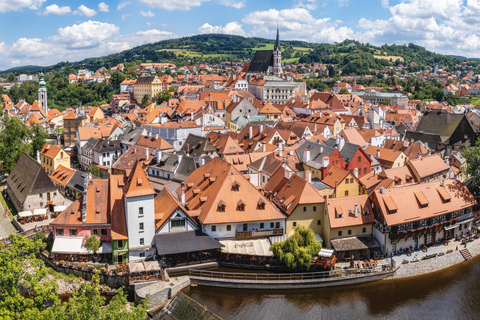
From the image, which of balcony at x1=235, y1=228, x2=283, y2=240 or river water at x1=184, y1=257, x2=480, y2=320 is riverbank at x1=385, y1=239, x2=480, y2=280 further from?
balcony at x1=235, y1=228, x2=283, y2=240

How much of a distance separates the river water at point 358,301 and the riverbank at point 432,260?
924 mm

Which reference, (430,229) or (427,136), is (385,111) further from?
(430,229)

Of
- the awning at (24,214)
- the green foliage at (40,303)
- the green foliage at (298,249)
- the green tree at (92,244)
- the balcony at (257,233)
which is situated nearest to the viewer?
the green foliage at (40,303)

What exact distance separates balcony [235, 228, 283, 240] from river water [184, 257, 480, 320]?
5900 millimetres

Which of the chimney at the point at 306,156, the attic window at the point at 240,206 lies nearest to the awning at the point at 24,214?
the attic window at the point at 240,206

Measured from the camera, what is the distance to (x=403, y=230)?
4025cm

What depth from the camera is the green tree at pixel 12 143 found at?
69000mm

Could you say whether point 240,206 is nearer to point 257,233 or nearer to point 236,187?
point 236,187

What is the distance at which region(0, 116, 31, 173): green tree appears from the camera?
69.0 meters

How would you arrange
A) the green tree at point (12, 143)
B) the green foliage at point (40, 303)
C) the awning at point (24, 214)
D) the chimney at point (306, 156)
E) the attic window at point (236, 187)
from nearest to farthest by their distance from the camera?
the green foliage at point (40, 303)
the attic window at point (236, 187)
the awning at point (24, 214)
the chimney at point (306, 156)
the green tree at point (12, 143)

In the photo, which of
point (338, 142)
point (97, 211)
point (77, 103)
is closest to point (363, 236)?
point (338, 142)

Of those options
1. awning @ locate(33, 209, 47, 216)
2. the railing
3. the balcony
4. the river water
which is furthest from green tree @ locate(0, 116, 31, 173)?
the river water

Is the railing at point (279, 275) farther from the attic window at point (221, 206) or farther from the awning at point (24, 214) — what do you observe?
the awning at point (24, 214)

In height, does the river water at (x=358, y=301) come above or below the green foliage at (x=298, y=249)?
below
